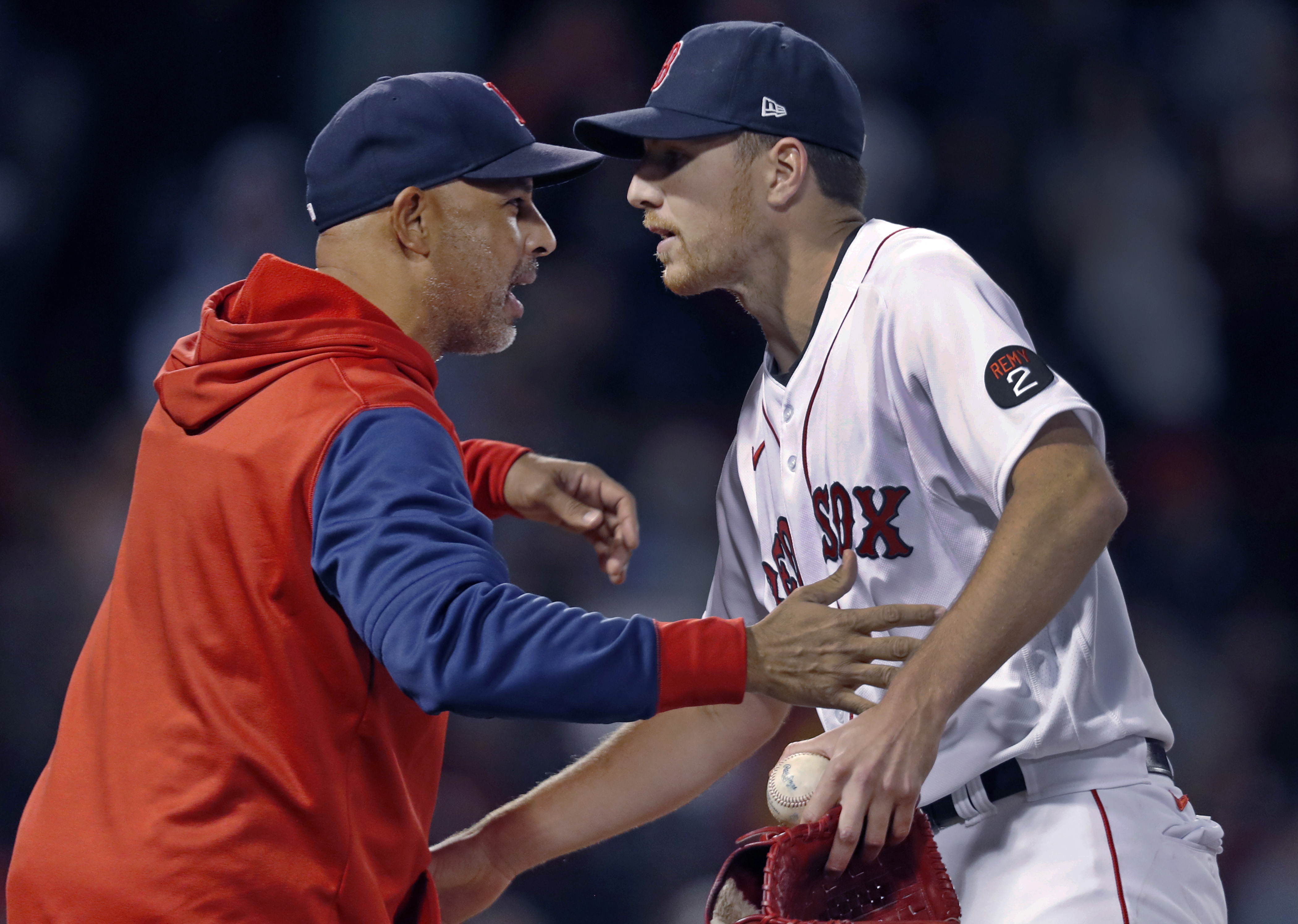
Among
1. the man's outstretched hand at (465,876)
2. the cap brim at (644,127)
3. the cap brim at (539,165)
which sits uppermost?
the cap brim at (644,127)

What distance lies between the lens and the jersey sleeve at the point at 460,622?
5.38ft

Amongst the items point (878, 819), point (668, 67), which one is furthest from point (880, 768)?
point (668, 67)

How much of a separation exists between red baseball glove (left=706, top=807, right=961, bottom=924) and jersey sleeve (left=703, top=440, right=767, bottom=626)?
736 mm

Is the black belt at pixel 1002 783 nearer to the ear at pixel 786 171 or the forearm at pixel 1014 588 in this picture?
the forearm at pixel 1014 588

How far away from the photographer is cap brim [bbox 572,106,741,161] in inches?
100

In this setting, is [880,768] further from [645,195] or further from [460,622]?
[645,195]

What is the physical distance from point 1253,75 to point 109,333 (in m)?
5.27

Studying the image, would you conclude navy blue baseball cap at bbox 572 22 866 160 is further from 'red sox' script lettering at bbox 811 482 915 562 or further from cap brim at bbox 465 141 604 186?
'red sox' script lettering at bbox 811 482 915 562

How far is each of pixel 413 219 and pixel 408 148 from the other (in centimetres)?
14

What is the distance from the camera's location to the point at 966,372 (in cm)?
195

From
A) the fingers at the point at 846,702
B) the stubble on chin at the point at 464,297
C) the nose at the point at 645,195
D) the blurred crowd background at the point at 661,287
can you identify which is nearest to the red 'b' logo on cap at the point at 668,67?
the nose at the point at 645,195

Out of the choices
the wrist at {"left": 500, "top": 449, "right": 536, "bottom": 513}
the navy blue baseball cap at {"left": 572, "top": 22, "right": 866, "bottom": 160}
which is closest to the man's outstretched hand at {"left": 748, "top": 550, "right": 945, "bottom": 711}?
the wrist at {"left": 500, "top": 449, "right": 536, "bottom": 513}

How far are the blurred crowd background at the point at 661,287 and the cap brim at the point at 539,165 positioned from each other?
105 inches

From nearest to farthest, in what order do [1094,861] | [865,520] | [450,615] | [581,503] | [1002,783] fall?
1. [450,615]
2. [1094,861]
3. [1002,783]
4. [865,520]
5. [581,503]
